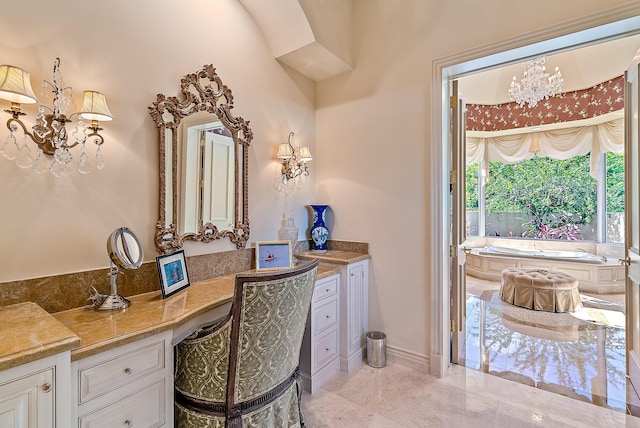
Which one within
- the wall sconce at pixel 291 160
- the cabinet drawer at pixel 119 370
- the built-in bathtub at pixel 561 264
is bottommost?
the built-in bathtub at pixel 561 264

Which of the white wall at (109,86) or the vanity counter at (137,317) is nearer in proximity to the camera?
the vanity counter at (137,317)

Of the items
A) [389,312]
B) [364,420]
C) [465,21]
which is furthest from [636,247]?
[364,420]

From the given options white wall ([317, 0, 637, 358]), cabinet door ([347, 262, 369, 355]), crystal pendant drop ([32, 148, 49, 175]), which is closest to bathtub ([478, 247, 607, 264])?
white wall ([317, 0, 637, 358])

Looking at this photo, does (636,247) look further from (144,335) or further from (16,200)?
(16,200)

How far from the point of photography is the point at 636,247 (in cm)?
218

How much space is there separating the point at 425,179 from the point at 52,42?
2497mm

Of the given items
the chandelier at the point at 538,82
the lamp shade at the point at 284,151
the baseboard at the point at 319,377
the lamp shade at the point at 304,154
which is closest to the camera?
the baseboard at the point at 319,377

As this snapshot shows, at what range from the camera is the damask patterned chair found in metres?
1.31

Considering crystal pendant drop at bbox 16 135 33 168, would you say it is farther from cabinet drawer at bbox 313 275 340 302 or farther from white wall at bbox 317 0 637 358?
white wall at bbox 317 0 637 358

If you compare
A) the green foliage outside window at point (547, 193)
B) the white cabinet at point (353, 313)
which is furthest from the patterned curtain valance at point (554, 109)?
the white cabinet at point (353, 313)

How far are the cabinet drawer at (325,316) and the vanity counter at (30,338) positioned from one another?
1526 mm

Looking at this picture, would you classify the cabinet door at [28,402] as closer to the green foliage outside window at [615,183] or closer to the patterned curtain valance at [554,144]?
the patterned curtain valance at [554,144]

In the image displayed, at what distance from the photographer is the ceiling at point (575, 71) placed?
12.2ft

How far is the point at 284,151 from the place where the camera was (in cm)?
271
